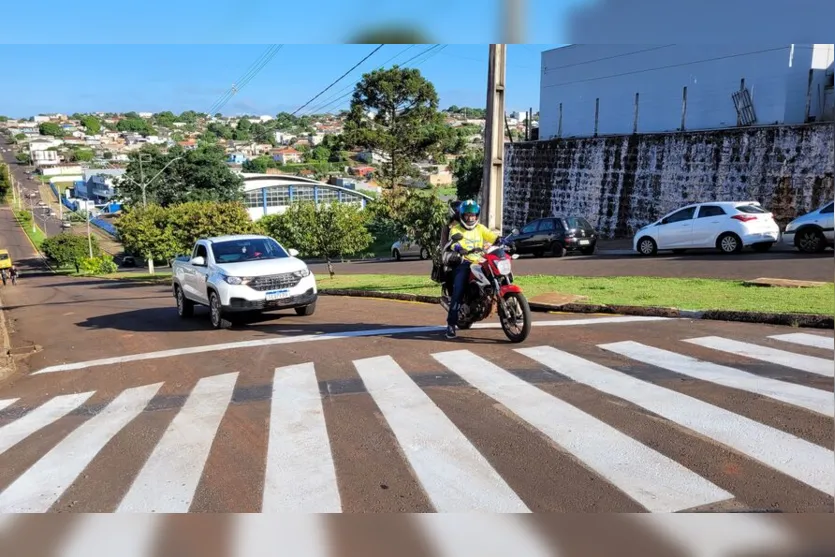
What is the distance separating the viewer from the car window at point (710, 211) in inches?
725

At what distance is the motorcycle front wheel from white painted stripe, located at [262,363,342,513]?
8.45 feet

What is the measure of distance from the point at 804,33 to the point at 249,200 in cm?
6547

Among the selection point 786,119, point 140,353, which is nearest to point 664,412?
point 140,353

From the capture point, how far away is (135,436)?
5367 millimetres

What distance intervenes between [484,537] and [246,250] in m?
10.1

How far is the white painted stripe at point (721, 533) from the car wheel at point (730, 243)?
1621cm

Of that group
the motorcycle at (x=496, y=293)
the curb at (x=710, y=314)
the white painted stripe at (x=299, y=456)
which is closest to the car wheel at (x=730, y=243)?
the curb at (x=710, y=314)

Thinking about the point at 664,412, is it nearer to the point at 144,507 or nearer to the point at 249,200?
the point at 144,507

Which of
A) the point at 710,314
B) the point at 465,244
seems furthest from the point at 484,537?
the point at 710,314

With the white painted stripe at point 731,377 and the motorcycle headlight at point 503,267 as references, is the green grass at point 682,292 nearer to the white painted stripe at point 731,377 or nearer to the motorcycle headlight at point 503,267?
the white painted stripe at point 731,377

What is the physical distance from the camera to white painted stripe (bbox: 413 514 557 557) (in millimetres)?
2998

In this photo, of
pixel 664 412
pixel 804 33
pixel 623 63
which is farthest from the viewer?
pixel 623 63

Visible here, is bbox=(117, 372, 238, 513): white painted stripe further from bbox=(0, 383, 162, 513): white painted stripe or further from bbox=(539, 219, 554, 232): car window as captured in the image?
bbox=(539, 219, 554, 232): car window

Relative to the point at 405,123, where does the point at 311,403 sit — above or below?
below
